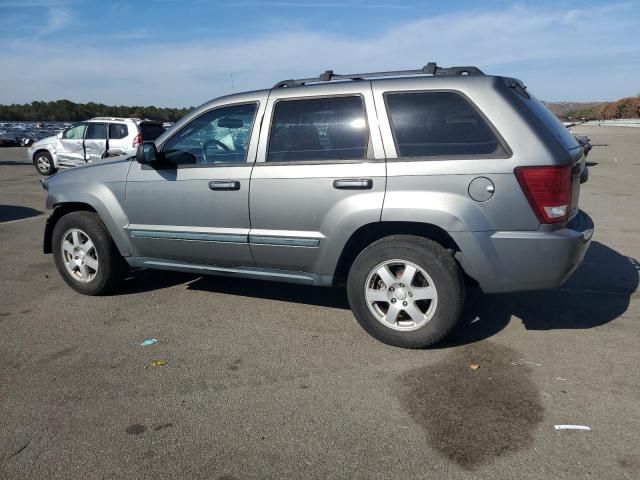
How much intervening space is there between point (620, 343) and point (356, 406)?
211 cm

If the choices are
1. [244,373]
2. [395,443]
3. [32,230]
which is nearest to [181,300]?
[244,373]

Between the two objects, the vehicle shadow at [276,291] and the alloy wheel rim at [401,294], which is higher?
the alloy wheel rim at [401,294]

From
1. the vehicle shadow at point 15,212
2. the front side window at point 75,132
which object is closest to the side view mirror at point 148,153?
the vehicle shadow at point 15,212

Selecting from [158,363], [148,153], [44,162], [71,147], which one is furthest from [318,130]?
[44,162]

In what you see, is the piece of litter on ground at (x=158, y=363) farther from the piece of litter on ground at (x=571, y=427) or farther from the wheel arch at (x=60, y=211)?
the piece of litter on ground at (x=571, y=427)

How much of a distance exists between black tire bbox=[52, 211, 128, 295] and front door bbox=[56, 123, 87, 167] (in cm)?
1262

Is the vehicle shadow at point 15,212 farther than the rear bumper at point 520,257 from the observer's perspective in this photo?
Yes

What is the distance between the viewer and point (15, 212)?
10.3 metres

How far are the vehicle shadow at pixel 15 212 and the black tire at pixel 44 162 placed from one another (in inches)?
296

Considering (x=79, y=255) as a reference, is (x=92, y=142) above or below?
above

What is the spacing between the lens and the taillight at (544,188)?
11.9 feet

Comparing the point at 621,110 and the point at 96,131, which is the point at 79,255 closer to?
the point at 96,131

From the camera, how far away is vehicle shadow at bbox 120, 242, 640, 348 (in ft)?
14.8

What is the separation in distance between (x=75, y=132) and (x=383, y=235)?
1554 centimetres
